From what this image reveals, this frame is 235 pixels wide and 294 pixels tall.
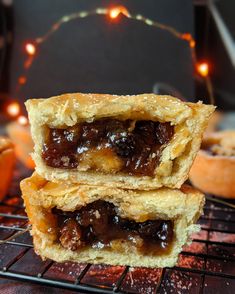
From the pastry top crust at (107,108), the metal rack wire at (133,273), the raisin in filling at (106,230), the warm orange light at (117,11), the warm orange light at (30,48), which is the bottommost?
the metal rack wire at (133,273)

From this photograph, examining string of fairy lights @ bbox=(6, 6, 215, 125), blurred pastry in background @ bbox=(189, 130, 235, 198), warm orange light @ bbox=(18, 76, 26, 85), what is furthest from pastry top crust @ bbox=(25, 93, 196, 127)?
warm orange light @ bbox=(18, 76, 26, 85)

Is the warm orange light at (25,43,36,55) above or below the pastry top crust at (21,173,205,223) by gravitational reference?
above

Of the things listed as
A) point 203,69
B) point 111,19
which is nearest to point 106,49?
point 111,19

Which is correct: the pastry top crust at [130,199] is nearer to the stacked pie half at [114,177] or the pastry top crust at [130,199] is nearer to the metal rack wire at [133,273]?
the stacked pie half at [114,177]

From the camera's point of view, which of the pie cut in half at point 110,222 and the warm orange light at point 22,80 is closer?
the pie cut in half at point 110,222

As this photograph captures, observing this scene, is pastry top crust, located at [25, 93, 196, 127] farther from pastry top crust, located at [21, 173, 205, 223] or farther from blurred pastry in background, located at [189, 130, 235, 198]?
blurred pastry in background, located at [189, 130, 235, 198]

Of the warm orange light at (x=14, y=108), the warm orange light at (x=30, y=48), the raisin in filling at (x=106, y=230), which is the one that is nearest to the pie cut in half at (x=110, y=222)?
the raisin in filling at (x=106, y=230)

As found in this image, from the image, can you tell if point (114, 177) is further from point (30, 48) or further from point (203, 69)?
point (30, 48)
